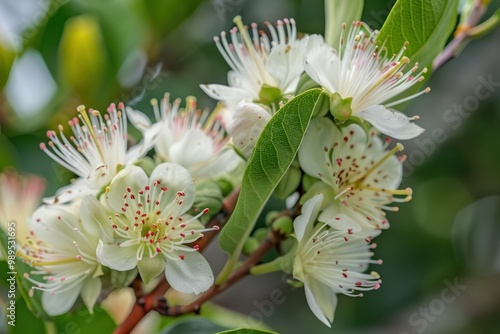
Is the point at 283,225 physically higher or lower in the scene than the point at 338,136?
lower

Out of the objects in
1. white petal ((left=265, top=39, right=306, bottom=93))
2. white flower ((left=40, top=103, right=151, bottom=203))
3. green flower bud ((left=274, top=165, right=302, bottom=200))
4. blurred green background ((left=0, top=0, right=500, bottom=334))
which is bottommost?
blurred green background ((left=0, top=0, right=500, bottom=334))

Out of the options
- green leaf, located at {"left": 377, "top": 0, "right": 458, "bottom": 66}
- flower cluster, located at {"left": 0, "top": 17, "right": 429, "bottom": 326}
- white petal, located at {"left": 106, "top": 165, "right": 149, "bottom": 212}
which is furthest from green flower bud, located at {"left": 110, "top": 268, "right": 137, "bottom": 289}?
green leaf, located at {"left": 377, "top": 0, "right": 458, "bottom": 66}

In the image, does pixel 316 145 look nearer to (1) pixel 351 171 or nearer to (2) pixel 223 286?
(1) pixel 351 171

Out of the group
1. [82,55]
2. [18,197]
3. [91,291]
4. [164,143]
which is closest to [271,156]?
[164,143]

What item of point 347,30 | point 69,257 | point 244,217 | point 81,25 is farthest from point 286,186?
point 81,25

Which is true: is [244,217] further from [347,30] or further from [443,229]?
[443,229]

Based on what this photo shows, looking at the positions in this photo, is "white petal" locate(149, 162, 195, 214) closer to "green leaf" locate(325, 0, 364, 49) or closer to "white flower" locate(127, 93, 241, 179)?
"white flower" locate(127, 93, 241, 179)

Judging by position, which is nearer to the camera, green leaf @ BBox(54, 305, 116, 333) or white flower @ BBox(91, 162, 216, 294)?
white flower @ BBox(91, 162, 216, 294)
